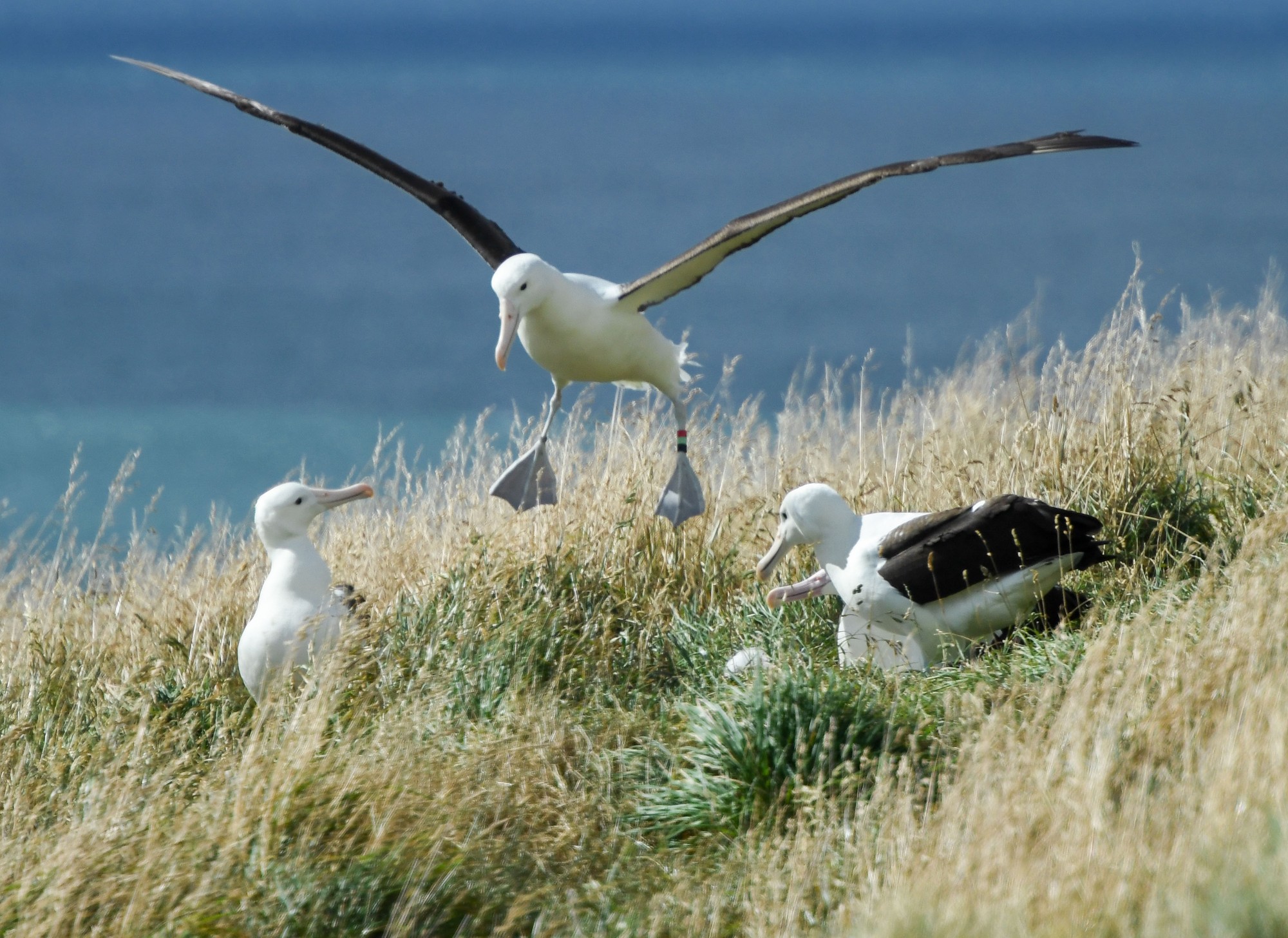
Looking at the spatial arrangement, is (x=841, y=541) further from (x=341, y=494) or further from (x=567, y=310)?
(x=341, y=494)

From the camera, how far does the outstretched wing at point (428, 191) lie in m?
6.77

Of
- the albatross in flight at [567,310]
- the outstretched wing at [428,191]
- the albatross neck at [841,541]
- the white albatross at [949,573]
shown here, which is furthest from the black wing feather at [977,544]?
the outstretched wing at [428,191]

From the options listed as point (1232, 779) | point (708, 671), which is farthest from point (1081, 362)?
point (1232, 779)

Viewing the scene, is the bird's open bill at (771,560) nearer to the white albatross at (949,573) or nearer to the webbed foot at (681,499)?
the white albatross at (949,573)

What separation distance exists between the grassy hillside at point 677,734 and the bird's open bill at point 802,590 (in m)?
0.21

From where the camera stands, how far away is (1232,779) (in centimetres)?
321

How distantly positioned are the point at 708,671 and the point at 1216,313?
6.85 m

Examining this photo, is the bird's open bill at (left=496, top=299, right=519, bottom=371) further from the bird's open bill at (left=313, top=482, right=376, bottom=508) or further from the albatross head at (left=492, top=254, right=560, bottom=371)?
the bird's open bill at (left=313, top=482, right=376, bottom=508)

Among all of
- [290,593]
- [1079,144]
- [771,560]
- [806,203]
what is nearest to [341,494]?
[290,593]

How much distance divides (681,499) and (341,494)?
6.05 feet

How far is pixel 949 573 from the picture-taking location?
17.0 feet

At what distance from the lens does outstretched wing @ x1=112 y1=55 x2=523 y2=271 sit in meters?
6.77

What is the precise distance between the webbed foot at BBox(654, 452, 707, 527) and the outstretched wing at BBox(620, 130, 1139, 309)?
0.90 meters

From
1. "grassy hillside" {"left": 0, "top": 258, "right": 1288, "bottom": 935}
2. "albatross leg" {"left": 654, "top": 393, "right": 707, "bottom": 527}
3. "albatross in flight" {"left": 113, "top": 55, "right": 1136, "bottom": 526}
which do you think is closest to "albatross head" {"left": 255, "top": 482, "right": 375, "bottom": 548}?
"grassy hillside" {"left": 0, "top": 258, "right": 1288, "bottom": 935}
